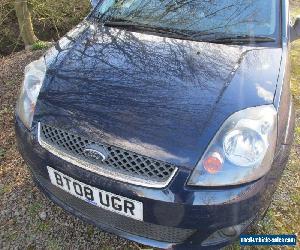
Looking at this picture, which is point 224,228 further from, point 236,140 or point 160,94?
point 160,94

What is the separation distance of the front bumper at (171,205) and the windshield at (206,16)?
872 mm

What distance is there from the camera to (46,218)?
8.07 feet

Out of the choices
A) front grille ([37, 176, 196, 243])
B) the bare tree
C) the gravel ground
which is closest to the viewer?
front grille ([37, 176, 196, 243])

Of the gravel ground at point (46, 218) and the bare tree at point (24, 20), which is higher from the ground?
the bare tree at point (24, 20)

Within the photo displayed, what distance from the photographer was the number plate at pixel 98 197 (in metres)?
1.80

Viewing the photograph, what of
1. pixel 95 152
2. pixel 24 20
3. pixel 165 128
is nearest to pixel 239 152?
pixel 165 128

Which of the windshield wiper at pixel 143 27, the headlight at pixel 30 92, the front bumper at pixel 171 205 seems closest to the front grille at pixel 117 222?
the front bumper at pixel 171 205

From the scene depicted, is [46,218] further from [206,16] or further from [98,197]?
[206,16]

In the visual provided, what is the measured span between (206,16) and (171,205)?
141 cm

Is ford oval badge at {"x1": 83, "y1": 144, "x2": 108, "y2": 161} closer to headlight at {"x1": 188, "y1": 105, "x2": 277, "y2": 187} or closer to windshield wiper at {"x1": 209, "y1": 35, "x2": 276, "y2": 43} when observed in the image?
headlight at {"x1": 188, "y1": 105, "x2": 277, "y2": 187}

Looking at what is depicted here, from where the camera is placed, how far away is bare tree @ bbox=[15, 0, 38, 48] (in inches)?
183

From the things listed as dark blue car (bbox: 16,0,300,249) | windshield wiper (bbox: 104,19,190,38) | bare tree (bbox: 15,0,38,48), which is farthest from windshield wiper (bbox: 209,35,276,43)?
bare tree (bbox: 15,0,38,48)

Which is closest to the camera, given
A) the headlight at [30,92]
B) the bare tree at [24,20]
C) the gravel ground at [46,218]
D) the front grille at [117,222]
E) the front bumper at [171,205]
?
the front bumper at [171,205]

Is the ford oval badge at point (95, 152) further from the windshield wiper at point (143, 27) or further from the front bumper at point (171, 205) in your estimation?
the windshield wiper at point (143, 27)
